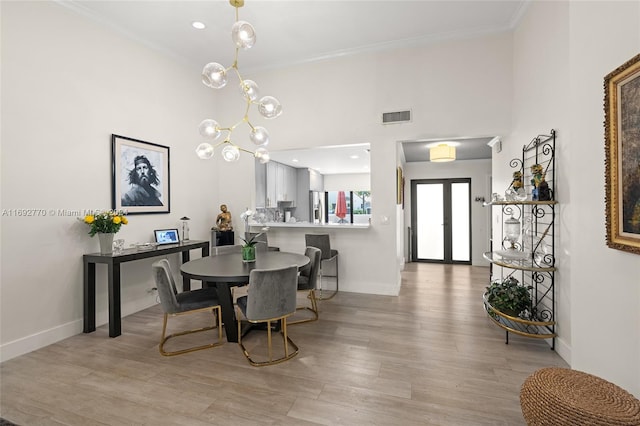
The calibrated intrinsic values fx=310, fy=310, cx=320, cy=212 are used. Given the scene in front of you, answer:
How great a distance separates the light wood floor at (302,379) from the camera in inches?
74.0

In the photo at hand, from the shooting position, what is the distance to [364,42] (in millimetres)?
4141

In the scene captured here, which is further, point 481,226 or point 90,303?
point 481,226

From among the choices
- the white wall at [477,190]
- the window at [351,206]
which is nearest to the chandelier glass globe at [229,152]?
the window at [351,206]

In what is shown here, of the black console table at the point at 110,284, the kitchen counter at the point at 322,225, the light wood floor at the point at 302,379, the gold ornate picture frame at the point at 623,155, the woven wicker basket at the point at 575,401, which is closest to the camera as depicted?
the woven wicker basket at the point at 575,401

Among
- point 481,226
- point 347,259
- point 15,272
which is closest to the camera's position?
point 15,272

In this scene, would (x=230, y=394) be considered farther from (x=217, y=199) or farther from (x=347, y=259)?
(x=217, y=199)

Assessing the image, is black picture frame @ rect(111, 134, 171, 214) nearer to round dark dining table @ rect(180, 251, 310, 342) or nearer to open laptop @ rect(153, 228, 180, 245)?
open laptop @ rect(153, 228, 180, 245)

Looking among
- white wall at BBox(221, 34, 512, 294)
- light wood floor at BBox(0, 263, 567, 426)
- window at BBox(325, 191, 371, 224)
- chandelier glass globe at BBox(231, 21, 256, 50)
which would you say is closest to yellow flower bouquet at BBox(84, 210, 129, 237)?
light wood floor at BBox(0, 263, 567, 426)

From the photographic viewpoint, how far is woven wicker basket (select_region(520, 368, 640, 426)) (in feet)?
4.15

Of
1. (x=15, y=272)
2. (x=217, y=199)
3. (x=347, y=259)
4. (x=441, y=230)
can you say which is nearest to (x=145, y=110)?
(x=217, y=199)

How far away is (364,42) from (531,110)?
2211mm

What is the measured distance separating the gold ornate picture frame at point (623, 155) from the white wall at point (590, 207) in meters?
0.09

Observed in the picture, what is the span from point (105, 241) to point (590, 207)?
4.13 metres

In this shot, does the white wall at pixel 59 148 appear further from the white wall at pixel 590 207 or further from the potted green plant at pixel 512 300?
the white wall at pixel 590 207
